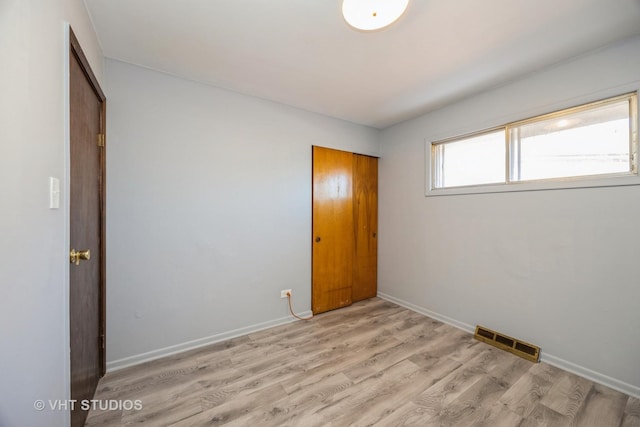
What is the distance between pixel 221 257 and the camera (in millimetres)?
2398

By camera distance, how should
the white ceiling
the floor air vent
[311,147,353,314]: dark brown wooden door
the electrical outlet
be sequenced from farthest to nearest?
[311,147,353,314]: dark brown wooden door → the electrical outlet → the floor air vent → the white ceiling

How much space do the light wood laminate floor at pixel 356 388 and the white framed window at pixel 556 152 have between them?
1614mm

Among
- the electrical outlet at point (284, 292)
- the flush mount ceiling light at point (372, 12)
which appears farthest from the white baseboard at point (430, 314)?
the flush mount ceiling light at point (372, 12)

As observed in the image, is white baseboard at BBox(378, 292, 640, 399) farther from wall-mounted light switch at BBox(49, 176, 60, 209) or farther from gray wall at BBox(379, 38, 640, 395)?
wall-mounted light switch at BBox(49, 176, 60, 209)

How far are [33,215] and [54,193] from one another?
0.18 metres

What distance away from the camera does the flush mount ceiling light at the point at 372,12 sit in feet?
4.11

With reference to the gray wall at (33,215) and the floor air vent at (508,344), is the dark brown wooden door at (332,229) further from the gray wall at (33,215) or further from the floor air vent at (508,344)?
the gray wall at (33,215)

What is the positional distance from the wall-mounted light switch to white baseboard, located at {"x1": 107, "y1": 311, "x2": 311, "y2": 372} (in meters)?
1.63

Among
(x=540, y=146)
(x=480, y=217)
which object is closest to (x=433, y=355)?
(x=480, y=217)

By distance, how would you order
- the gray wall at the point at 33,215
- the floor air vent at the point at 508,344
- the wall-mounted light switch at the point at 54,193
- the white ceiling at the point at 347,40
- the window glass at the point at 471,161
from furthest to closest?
the window glass at the point at 471,161, the floor air vent at the point at 508,344, the white ceiling at the point at 347,40, the wall-mounted light switch at the point at 54,193, the gray wall at the point at 33,215

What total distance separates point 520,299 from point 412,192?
1617 millimetres

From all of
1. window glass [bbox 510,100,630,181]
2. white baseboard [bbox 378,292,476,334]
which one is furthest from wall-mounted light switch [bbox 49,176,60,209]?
white baseboard [bbox 378,292,476,334]

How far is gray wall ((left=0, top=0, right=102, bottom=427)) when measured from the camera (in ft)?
2.43

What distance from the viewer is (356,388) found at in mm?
1755
